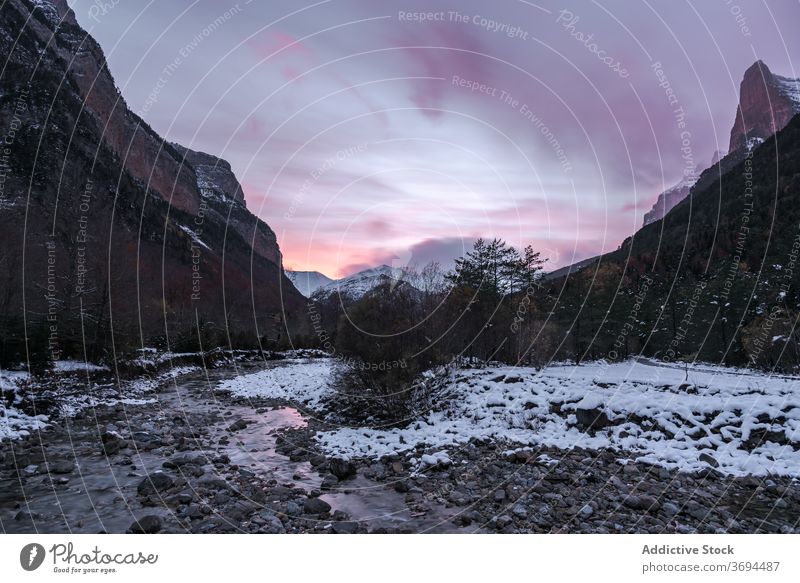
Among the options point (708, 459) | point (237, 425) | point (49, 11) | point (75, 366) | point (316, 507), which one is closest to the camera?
point (316, 507)

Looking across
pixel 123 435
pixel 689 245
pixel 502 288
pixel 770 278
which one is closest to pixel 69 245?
pixel 123 435

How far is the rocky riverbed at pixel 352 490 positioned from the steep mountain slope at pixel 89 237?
10254mm

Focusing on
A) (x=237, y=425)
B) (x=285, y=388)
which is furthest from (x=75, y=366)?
(x=237, y=425)

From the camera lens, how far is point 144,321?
33062 millimetres

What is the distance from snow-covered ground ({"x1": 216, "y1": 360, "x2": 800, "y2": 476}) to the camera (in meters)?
11.6

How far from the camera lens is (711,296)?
177ft

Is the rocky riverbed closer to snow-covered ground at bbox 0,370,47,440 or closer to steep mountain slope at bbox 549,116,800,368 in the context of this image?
snow-covered ground at bbox 0,370,47,440

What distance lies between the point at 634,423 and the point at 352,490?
31.9ft

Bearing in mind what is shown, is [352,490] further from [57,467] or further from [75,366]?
[75,366]

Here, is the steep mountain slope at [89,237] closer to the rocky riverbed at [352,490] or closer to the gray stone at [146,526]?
the rocky riverbed at [352,490]
